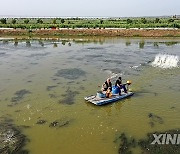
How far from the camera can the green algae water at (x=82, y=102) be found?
46.5 feet

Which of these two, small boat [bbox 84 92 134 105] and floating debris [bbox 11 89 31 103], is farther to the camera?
floating debris [bbox 11 89 31 103]

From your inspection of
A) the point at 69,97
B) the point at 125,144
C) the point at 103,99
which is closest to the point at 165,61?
the point at 103,99

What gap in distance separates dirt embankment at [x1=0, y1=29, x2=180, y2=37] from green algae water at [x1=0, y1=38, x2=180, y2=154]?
2460 cm

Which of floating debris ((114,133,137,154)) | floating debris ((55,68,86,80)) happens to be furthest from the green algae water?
floating debris ((114,133,137,154))

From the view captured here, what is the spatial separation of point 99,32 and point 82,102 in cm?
4218

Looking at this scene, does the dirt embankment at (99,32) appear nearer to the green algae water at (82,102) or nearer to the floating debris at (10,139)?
the green algae water at (82,102)

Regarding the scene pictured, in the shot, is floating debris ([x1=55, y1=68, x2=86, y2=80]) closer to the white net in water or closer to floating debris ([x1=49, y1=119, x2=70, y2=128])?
the white net in water

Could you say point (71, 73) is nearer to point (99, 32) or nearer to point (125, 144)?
point (125, 144)

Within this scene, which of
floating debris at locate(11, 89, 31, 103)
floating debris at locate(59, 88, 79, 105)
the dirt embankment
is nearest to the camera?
floating debris at locate(59, 88, 79, 105)

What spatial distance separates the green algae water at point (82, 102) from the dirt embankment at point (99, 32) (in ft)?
80.7

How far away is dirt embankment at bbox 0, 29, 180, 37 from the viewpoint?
5797cm

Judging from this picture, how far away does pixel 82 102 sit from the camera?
61.8ft

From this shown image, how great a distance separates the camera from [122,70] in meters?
28.1

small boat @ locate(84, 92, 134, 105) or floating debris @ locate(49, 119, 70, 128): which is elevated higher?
small boat @ locate(84, 92, 134, 105)
